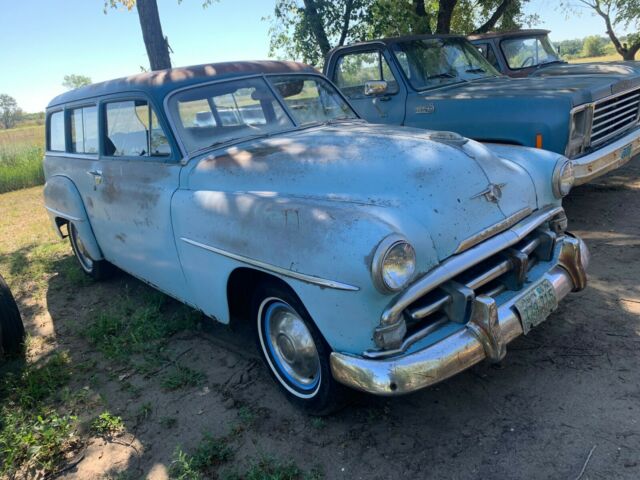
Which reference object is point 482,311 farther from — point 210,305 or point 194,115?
point 194,115

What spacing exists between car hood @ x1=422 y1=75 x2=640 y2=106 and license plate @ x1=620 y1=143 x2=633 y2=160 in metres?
0.58

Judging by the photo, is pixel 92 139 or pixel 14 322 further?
pixel 92 139

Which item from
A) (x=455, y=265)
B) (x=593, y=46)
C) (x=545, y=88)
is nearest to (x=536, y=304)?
(x=455, y=265)

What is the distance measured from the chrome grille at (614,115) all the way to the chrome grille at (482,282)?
260cm

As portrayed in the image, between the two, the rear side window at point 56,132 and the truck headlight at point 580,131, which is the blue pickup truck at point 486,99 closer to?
the truck headlight at point 580,131

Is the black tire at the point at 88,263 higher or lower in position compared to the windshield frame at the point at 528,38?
lower

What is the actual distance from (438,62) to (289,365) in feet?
14.2

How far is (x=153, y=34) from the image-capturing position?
779 centimetres

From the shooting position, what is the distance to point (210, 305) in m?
3.12

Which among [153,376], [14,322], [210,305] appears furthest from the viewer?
[14,322]

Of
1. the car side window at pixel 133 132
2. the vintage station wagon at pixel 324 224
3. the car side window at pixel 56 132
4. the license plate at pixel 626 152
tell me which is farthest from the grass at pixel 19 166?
the license plate at pixel 626 152

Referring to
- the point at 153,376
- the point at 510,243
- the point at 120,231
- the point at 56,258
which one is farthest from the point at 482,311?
the point at 56,258

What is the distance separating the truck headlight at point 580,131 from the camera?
4535 millimetres

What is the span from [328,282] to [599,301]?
233 cm
